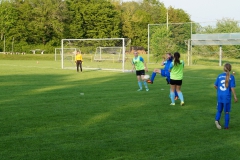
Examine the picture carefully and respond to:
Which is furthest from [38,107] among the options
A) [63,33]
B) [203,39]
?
[63,33]

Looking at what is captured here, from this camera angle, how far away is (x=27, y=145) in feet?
26.6

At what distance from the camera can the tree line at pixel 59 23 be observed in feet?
265

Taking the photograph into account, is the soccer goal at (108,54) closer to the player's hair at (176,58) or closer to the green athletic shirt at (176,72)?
the green athletic shirt at (176,72)

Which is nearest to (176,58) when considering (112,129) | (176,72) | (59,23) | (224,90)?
(176,72)

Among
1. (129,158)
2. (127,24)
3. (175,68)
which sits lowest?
(129,158)

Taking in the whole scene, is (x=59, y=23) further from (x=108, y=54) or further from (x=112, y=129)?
(x=112, y=129)

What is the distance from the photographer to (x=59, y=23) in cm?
8469

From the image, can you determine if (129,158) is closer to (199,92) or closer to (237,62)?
(199,92)

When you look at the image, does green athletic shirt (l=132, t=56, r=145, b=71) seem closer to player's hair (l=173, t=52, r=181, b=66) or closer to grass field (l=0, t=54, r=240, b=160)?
grass field (l=0, t=54, r=240, b=160)

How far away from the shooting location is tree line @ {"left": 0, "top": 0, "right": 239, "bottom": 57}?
80.8m

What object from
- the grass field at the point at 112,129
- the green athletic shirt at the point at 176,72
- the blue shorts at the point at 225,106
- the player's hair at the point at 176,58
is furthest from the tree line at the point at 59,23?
the blue shorts at the point at 225,106

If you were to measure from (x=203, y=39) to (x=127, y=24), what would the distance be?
4861cm

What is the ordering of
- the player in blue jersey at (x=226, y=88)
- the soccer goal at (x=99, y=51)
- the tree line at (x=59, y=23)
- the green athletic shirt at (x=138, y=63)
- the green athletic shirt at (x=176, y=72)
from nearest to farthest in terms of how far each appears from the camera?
1. the player in blue jersey at (x=226, y=88)
2. the green athletic shirt at (x=176, y=72)
3. the green athletic shirt at (x=138, y=63)
4. the soccer goal at (x=99, y=51)
5. the tree line at (x=59, y=23)

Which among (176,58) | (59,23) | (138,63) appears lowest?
Answer: (138,63)
